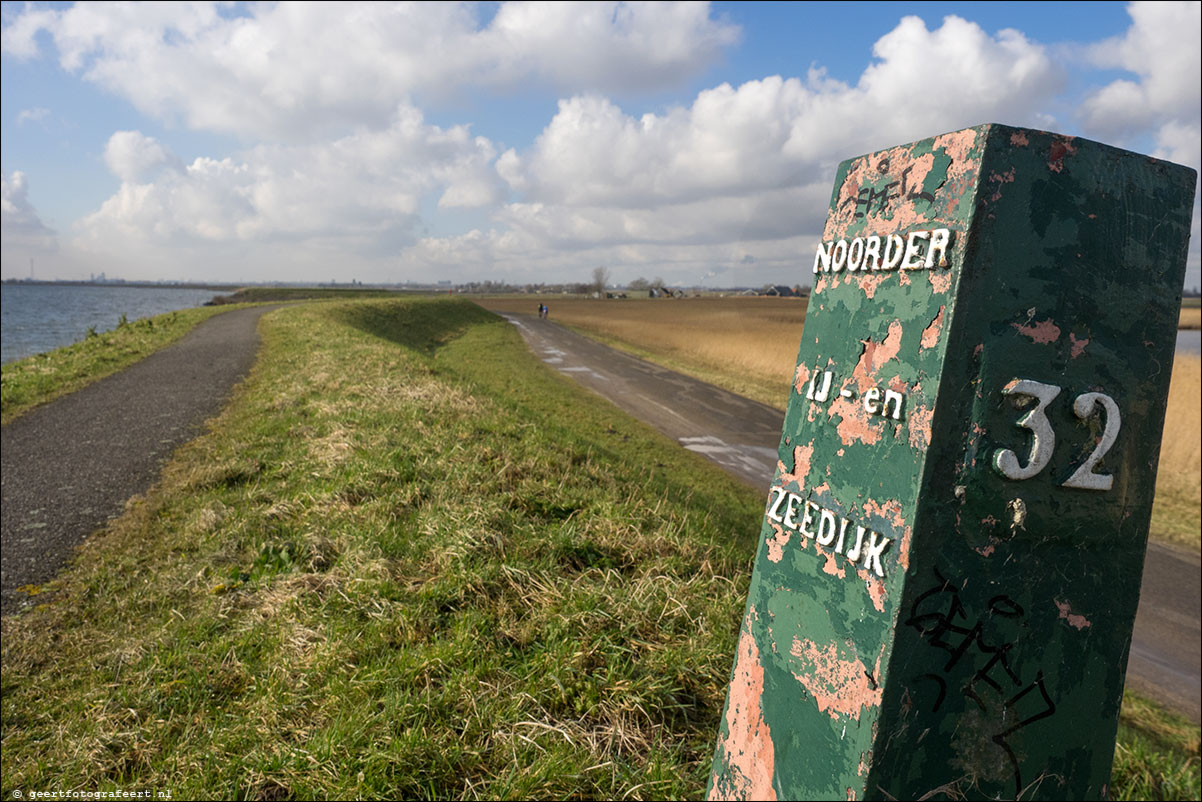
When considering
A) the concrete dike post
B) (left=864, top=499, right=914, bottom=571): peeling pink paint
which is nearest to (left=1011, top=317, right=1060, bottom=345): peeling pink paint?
the concrete dike post

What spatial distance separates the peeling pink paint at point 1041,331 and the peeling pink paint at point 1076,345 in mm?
41

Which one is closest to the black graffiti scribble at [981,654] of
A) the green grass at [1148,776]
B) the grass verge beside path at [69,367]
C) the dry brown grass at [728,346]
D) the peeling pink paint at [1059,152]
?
the peeling pink paint at [1059,152]

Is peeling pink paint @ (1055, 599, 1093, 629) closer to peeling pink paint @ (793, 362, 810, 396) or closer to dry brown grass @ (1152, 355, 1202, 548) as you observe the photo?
peeling pink paint @ (793, 362, 810, 396)

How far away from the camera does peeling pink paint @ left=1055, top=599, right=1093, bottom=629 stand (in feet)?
5.11

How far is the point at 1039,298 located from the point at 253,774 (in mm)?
3487

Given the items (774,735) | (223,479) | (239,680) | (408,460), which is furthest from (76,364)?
(774,735)

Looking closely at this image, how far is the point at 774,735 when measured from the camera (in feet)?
5.73

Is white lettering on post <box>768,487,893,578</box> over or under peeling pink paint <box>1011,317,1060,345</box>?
under

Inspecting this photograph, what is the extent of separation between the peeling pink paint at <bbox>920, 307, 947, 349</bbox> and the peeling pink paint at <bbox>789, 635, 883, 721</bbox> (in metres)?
0.77

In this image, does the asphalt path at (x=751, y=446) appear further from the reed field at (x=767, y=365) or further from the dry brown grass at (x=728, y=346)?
the dry brown grass at (x=728, y=346)

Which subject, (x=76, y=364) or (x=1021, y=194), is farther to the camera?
(x=76, y=364)

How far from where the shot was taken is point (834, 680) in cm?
160

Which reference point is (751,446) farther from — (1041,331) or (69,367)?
(69,367)

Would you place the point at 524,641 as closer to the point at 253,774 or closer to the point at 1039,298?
the point at 253,774
